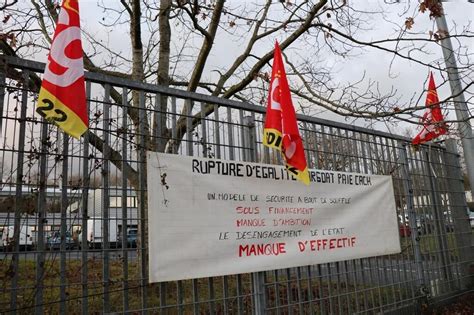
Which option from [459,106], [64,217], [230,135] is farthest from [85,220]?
[459,106]

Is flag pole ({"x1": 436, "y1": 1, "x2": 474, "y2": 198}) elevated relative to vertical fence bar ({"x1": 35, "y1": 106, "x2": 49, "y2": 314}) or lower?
elevated

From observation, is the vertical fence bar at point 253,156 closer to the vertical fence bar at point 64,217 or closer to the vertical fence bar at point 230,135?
the vertical fence bar at point 230,135

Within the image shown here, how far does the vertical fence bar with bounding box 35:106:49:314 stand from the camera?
3.21 m

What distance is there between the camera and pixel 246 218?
4402 mm

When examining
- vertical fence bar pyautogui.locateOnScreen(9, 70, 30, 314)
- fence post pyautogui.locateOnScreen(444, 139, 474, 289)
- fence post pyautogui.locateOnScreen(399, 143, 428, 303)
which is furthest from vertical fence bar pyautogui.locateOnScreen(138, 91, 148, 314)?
fence post pyautogui.locateOnScreen(444, 139, 474, 289)

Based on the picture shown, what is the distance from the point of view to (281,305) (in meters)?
4.66

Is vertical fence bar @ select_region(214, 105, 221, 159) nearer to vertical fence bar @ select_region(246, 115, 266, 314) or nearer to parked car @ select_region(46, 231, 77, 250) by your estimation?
vertical fence bar @ select_region(246, 115, 266, 314)

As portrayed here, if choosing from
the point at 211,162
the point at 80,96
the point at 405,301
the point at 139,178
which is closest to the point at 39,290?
the point at 139,178

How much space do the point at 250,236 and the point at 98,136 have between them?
5.79 ft

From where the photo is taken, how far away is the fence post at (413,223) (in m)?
6.61

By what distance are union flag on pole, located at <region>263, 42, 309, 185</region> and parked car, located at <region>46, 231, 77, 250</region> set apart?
2147 millimetres

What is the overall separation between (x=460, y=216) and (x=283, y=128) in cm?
526

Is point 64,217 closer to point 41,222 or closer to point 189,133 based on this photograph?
point 41,222

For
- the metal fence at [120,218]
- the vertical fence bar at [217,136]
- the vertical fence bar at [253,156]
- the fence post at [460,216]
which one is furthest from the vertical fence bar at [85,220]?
the fence post at [460,216]
